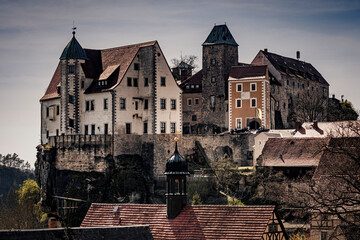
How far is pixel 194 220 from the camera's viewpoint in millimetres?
46812

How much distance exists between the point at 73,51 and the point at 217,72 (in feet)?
63.6

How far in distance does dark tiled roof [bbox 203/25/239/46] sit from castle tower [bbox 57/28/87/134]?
19148 millimetres

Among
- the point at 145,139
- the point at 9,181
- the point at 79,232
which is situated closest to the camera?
the point at 79,232

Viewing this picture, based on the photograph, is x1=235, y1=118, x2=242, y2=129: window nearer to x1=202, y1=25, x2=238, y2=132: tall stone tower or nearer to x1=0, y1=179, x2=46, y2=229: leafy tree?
x1=202, y1=25, x2=238, y2=132: tall stone tower

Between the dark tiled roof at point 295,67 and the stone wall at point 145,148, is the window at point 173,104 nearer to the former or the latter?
the stone wall at point 145,148

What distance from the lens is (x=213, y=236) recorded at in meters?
44.9

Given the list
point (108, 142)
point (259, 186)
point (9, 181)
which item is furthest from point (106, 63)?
point (9, 181)

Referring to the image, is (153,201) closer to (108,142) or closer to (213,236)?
(108,142)

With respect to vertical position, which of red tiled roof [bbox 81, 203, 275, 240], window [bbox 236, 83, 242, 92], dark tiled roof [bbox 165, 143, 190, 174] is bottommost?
red tiled roof [bbox 81, 203, 275, 240]

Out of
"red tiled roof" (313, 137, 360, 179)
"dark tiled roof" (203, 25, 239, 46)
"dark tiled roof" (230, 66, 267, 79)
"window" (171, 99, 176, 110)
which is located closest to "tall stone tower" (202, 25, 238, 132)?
"dark tiled roof" (203, 25, 239, 46)

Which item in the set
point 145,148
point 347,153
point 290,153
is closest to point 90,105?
point 145,148

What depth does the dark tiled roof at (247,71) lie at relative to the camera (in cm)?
9450

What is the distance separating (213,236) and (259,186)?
32.5 m

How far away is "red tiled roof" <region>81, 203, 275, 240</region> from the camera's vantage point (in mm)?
44500
